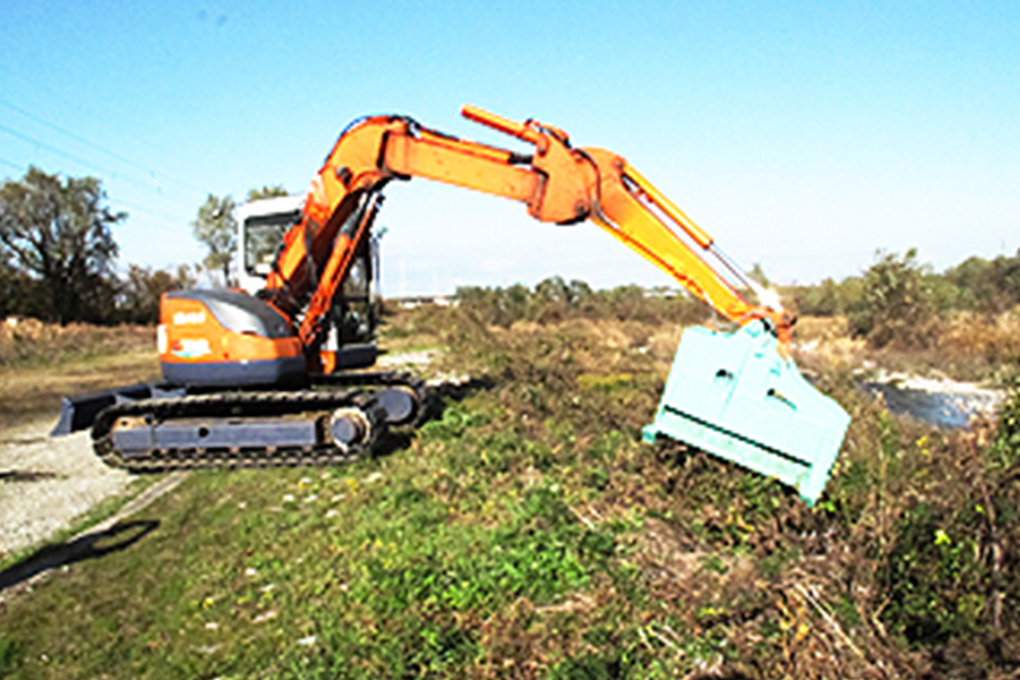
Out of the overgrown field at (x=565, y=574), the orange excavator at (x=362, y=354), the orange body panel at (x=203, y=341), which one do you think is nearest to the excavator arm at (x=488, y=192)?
the orange excavator at (x=362, y=354)

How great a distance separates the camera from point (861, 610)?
12.5 ft

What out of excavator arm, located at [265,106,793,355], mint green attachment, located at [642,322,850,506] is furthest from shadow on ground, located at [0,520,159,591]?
mint green attachment, located at [642,322,850,506]

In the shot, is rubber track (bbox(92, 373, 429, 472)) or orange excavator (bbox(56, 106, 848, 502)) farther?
rubber track (bbox(92, 373, 429, 472))

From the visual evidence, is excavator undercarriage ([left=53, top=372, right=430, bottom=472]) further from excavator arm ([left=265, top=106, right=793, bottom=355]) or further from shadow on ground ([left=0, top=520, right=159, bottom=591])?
→ shadow on ground ([left=0, top=520, right=159, bottom=591])

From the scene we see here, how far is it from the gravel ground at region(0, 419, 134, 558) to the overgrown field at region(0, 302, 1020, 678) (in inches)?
35.8

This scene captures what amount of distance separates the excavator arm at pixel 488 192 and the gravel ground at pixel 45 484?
2.75m

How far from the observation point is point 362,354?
32.7ft

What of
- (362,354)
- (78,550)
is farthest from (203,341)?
(78,550)

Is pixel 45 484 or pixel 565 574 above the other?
pixel 565 574

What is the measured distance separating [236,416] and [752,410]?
600cm

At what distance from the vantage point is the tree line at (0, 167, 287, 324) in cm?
3080

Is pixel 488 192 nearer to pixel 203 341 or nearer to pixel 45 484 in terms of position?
pixel 203 341

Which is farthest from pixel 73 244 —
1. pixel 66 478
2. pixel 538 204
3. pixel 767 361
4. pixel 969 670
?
pixel 969 670

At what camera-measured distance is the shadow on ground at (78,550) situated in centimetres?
582
